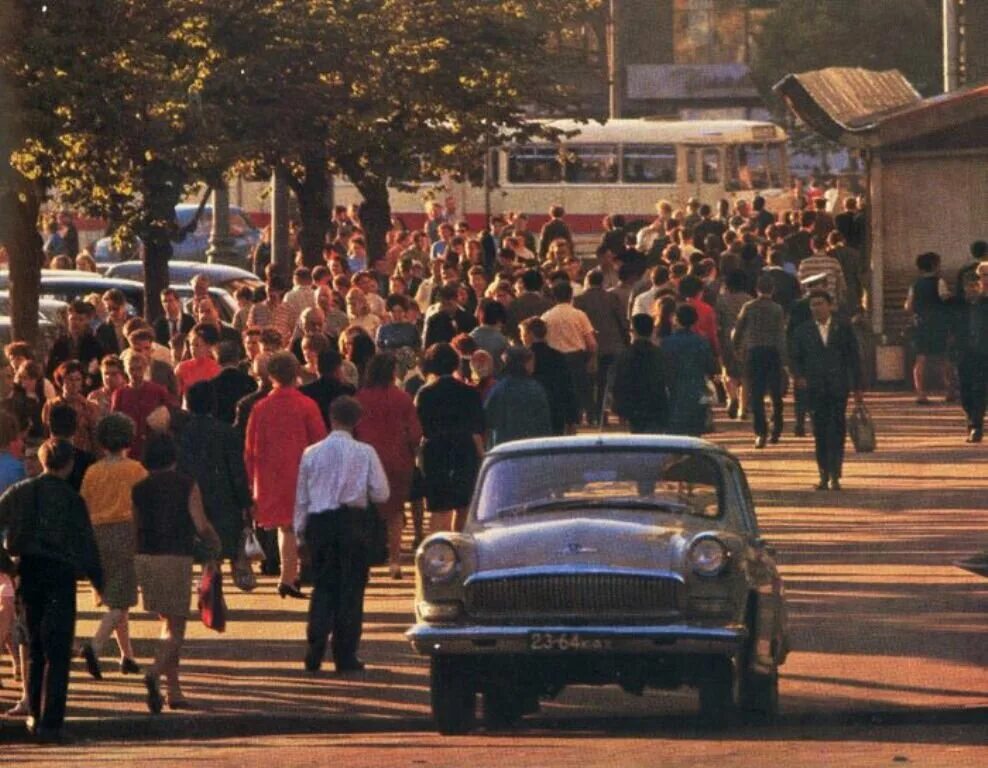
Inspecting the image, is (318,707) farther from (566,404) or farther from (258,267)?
(258,267)

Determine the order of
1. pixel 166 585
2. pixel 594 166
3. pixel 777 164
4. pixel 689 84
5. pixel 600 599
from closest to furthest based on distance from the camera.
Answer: pixel 600 599, pixel 166 585, pixel 594 166, pixel 777 164, pixel 689 84

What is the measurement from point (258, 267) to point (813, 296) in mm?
21761

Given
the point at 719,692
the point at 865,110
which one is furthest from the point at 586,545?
the point at 865,110

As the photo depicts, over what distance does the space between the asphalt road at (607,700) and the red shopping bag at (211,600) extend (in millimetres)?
354

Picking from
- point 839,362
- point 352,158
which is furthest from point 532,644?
point 352,158

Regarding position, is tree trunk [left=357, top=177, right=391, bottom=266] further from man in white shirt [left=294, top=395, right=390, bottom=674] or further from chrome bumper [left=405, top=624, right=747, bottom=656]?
chrome bumper [left=405, top=624, right=747, bottom=656]

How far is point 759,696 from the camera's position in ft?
43.9

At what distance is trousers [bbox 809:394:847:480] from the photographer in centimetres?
2436

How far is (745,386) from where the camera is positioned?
3120 cm

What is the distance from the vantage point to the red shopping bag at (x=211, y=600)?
14977 mm

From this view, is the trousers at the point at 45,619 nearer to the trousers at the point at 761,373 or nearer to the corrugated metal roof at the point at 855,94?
the trousers at the point at 761,373

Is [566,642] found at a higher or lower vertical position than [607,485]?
lower

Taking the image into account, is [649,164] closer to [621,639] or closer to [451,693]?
[451,693]

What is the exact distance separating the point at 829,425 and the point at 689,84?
2687 inches
